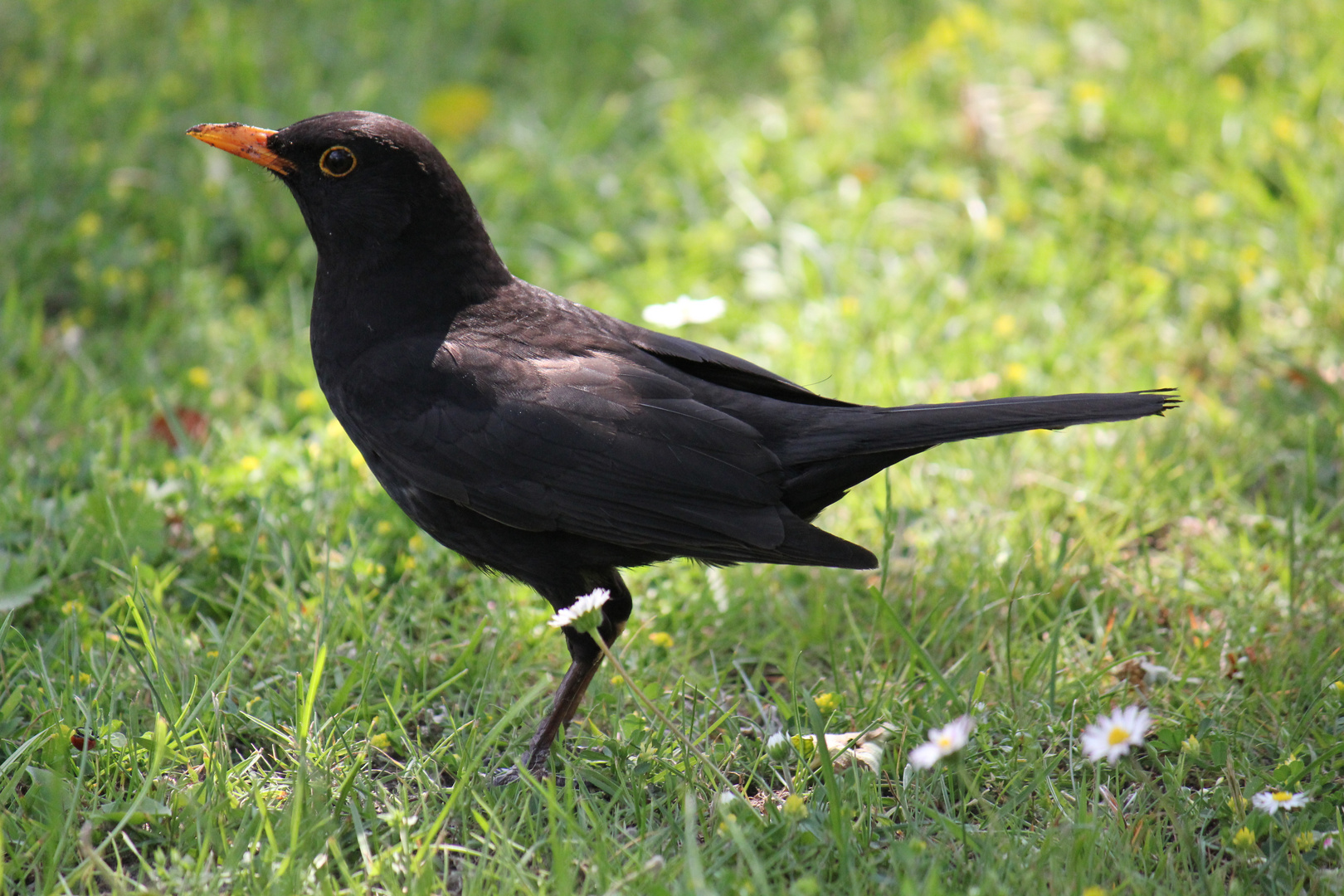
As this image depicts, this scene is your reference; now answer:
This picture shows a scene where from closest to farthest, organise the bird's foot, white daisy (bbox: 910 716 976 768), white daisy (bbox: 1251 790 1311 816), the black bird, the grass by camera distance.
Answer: white daisy (bbox: 910 716 976 768)
white daisy (bbox: 1251 790 1311 816)
the grass
the black bird
the bird's foot

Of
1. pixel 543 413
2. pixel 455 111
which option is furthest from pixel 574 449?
pixel 455 111

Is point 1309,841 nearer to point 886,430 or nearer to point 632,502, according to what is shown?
point 886,430

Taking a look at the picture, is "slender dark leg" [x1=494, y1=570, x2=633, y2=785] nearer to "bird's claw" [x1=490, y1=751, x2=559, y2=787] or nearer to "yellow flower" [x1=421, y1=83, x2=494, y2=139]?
"bird's claw" [x1=490, y1=751, x2=559, y2=787]

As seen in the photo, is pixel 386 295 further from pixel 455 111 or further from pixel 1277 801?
pixel 455 111

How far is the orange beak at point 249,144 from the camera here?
324cm

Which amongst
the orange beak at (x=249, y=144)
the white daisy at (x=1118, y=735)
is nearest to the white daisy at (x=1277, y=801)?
the white daisy at (x=1118, y=735)

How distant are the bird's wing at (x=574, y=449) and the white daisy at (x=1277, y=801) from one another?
115 centimetres

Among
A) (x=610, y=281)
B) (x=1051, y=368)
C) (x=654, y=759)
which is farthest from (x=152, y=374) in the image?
(x=1051, y=368)

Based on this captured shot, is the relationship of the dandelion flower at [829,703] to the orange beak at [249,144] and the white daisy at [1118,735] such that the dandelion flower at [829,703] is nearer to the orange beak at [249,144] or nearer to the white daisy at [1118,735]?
the white daisy at [1118,735]

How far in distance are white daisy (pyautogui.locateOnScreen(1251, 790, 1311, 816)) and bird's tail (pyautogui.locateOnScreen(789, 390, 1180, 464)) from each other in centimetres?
85

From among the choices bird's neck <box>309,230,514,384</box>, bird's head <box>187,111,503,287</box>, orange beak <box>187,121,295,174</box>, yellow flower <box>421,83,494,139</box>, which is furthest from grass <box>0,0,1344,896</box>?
orange beak <box>187,121,295,174</box>

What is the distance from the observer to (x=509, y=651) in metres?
3.35

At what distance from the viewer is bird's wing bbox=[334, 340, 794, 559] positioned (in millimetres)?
2818

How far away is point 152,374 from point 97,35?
2711mm
